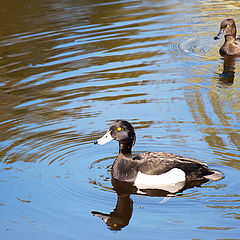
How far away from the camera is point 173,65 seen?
13562 millimetres

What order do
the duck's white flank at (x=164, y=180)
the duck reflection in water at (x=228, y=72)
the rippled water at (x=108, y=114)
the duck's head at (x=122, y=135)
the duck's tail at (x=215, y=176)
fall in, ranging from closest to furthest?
the rippled water at (x=108, y=114) → the duck's tail at (x=215, y=176) → the duck's white flank at (x=164, y=180) → the duck's head at (x=122, y=135) → the duck reflection in water at (x=228, y=72)

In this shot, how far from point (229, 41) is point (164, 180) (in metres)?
7.65

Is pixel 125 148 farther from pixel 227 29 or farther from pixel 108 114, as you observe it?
pixel 227 29

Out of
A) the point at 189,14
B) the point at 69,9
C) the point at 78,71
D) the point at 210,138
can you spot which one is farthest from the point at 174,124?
the point at 69,9

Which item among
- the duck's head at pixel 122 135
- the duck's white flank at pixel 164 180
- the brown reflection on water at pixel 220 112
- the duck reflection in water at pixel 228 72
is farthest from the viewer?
the duck reflection in water at pixel 228 72

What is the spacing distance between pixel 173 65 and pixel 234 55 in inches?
82.6

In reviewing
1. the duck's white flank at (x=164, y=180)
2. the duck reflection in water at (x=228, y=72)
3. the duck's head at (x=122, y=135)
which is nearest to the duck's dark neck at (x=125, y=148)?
the duck's head at (x=122, y=135)

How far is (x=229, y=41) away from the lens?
15109 mm

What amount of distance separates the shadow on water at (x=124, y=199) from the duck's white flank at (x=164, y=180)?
0.08 metres

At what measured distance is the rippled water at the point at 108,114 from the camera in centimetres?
735

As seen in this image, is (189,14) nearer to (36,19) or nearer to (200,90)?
(36,19)

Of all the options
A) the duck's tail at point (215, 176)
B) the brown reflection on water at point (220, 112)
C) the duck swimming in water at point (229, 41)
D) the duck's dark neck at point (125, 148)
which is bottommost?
the duck's tail at point (215, 176)

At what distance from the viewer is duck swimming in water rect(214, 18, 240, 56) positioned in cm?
1478

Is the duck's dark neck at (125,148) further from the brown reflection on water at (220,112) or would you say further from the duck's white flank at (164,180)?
the brown reflection on water at (220,112)
